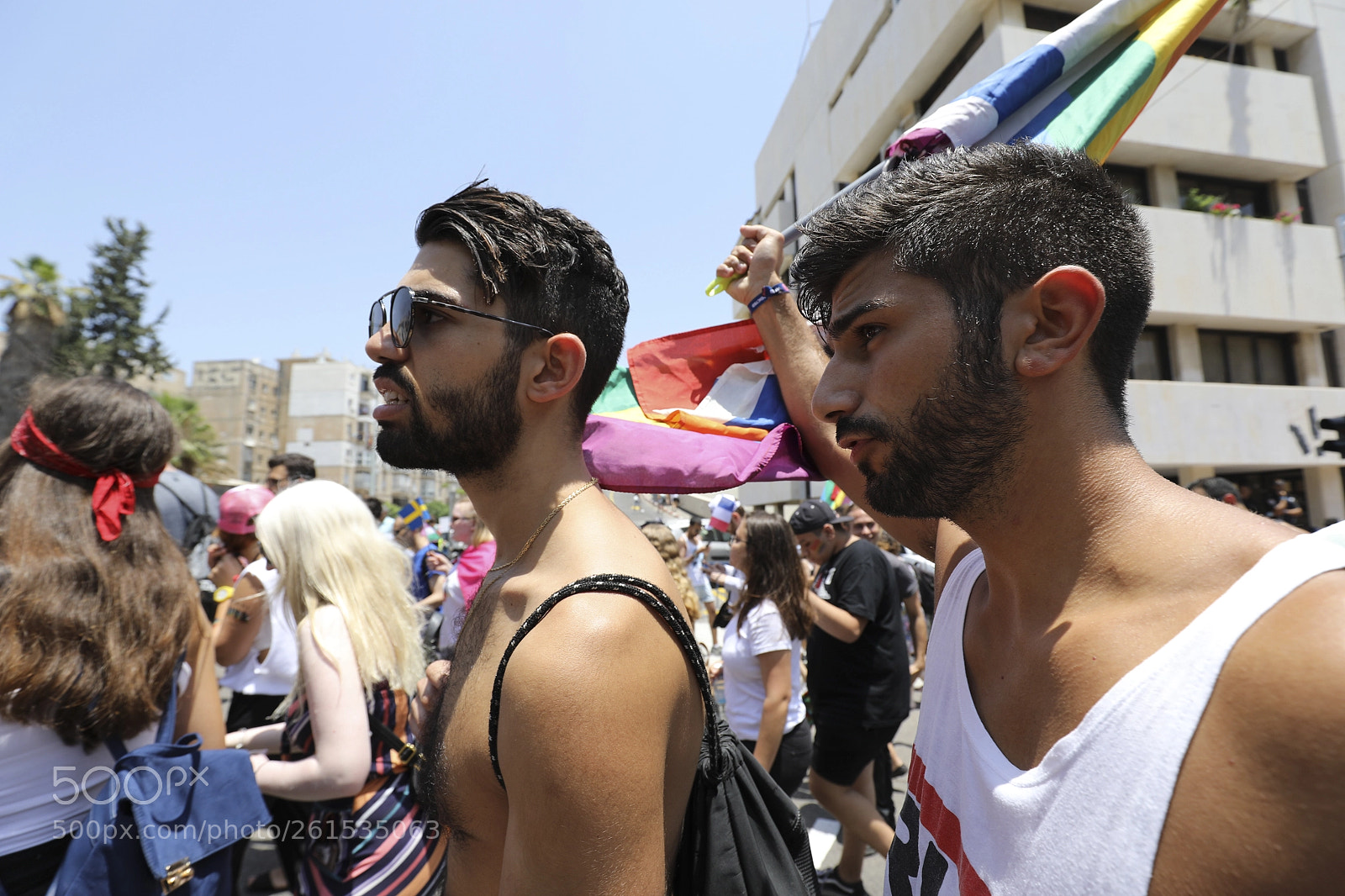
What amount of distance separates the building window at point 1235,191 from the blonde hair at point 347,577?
746 inches

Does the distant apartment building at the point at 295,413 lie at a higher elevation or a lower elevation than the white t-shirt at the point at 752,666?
higher

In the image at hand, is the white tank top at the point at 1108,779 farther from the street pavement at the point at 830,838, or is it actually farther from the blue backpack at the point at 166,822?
the street pavement at the point at 830,838

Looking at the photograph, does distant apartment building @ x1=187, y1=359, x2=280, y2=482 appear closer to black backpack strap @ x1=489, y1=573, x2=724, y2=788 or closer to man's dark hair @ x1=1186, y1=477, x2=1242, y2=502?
man's dark hair @ x1=1186, y1=477, x2=1242, y2=502

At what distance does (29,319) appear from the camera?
25531 mm

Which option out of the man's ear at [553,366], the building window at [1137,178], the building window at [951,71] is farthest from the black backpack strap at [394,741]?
the building window at [1137,178]

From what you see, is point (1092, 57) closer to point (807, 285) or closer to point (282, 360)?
point (807, 285)

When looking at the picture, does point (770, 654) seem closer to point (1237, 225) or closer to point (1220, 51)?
point (1237, 225)

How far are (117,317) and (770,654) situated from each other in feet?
135

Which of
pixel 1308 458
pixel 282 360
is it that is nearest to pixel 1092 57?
pixel 1308 458

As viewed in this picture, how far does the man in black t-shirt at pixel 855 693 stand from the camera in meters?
4.40

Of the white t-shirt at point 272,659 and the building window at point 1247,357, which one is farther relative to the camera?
the building window at point 1247,357

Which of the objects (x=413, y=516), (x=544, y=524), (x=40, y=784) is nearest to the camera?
(x=544, y=524)

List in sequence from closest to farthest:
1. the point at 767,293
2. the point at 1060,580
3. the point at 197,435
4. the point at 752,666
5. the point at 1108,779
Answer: the point at 1108,779
the point at 1060,580
the point at 767,293
the point at 752,666
the point at 197,435

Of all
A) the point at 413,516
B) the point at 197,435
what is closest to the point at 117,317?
the point at 197,435
